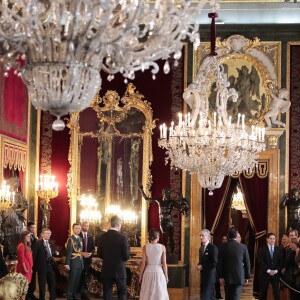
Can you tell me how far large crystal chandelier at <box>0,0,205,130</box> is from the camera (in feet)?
22.8

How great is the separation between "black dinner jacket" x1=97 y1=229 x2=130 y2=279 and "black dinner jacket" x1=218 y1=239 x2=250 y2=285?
4.90 ft

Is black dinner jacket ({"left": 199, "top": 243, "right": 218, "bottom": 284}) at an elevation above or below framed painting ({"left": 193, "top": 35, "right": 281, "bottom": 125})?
below

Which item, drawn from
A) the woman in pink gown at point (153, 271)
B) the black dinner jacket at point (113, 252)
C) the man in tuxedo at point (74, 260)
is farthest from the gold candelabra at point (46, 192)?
the woman in pink gown at point (153, 271)

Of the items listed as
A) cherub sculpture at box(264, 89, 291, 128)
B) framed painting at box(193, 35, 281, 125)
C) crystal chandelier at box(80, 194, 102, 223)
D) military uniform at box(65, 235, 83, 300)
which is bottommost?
military uniform at box(65, 235, 83, 300)

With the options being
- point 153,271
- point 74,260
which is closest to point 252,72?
point 74,260

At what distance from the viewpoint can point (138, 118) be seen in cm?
1709

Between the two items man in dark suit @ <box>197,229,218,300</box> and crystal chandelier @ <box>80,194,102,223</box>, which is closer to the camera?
man in dark suit @ <box>197,229,218,300</box>

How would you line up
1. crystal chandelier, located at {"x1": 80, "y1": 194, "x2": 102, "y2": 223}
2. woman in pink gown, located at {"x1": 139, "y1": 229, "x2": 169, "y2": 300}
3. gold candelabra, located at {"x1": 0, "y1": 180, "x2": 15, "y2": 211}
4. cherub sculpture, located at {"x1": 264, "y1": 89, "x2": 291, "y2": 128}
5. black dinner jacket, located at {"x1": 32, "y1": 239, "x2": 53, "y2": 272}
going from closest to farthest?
woman in pink gown, located at {"x1": 139, "y1": 229, "x2": 169, "y2": 300}, gold candelabra, located at {"x1": 0, "y1": 180, "x2": 15, "y2": 211}, black dinner jacket, located at {"x1": 32, "y1": 239, "x2": 53, "y2": 272}, cherub sculpture, located at {"x1": 264, "y1": 89, "x2": 291, "y2": 128}, crystal chandelier, located at {"x1": 80, "y1": 194, "x2": 102, "y2": 223}

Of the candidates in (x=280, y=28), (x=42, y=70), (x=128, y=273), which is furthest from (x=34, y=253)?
(x=42, y=70)

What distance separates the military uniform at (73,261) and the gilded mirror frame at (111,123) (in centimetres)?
217

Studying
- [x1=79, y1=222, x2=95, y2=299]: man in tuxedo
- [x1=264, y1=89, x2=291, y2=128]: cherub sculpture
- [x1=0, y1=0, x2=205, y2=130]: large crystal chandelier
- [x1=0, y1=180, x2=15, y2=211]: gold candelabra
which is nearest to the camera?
[x1=0, y1=0, x2=205, y2=130]: large crystal chandelier

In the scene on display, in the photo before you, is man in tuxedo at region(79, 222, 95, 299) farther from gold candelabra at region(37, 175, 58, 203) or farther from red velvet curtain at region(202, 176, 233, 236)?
red velvet curtain at region(202, 176, 233, 236)

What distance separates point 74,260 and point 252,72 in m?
5.02

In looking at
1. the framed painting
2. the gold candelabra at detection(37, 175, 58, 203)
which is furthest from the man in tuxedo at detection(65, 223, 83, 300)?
the framed painting
